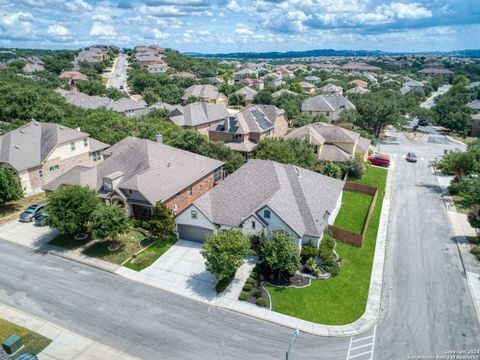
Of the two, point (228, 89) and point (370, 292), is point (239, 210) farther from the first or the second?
point (228, 89)

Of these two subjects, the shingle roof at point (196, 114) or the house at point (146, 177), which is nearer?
the house at point (146, 177)

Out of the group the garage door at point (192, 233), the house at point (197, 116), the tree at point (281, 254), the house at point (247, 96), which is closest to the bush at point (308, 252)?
the tree at point (281, 254)

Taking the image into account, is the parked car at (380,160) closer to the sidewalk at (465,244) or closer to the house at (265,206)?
the sidewalk at (465,244)

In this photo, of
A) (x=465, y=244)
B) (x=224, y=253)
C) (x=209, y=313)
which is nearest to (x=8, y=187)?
(x=224, y=253)

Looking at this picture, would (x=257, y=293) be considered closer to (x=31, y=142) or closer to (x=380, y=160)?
(x=31, y=142)

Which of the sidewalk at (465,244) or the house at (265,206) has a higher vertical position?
the house at (265,206)

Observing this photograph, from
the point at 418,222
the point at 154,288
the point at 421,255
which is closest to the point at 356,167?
the point at 418,222

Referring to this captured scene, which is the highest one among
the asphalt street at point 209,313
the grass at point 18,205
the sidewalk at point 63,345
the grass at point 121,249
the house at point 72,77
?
the house at point 72,77

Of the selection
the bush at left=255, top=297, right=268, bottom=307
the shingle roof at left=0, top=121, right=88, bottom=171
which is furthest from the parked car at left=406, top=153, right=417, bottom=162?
the shingle roof at left=0, top=121, right=88, bottom=171
